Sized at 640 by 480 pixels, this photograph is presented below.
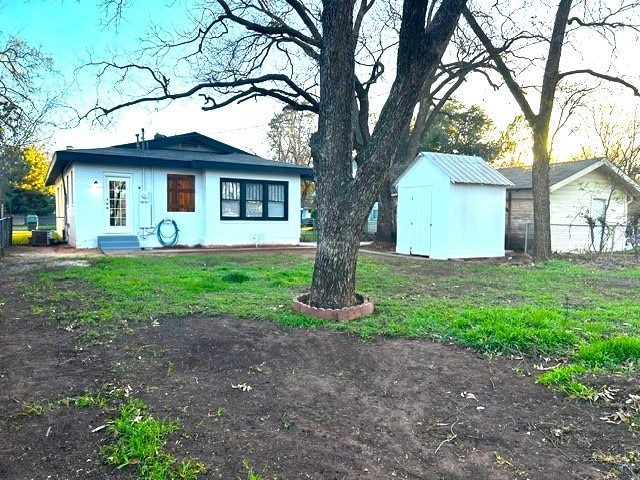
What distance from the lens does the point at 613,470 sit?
2.11 m

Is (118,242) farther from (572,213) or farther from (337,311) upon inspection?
(572,213)

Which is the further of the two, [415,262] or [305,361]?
[415,262]

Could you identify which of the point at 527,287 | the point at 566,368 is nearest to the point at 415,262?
the point at 527,287

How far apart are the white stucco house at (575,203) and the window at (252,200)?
7901 millimetres

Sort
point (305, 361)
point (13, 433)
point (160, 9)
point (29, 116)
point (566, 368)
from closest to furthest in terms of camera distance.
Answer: point (13, 433), point (566, 368), point (305, 361), point (160, 9), point (29, 116)

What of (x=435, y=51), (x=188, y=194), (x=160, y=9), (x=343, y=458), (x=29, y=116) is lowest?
(x=343, y=458)

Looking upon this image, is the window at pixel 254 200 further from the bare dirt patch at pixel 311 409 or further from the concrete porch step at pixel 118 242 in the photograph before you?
the bare dirt patch at pixel 311 409

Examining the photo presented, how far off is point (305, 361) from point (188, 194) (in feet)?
37.7

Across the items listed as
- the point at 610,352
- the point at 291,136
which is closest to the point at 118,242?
the point at 610,352

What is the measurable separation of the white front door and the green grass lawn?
355cm

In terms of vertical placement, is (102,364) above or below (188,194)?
below

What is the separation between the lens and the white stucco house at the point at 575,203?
14.8 m

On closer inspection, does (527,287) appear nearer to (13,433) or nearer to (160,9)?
(13,433)

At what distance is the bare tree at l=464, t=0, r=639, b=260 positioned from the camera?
35.2 feet
